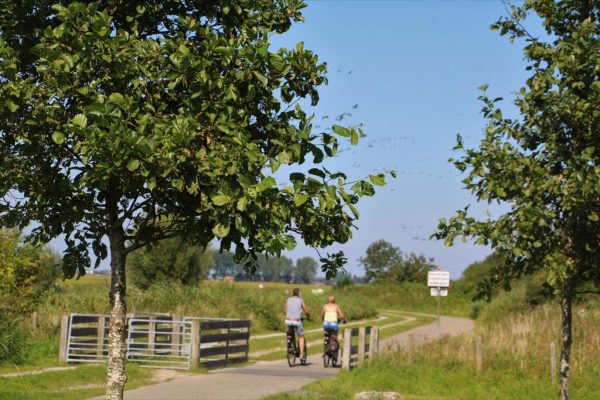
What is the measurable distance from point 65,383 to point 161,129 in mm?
11125

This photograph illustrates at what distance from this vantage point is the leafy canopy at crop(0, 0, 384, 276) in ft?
17.3

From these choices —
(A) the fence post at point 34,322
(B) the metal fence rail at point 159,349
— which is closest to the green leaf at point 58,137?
(B) the metal fence rail at point 159,349

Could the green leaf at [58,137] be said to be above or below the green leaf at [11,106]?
below

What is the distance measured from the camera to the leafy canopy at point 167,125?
5.26 metres

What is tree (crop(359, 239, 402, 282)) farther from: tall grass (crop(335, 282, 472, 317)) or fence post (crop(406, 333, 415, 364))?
fence post (crop(406, 333, 415, 364))

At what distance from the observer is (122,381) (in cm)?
629

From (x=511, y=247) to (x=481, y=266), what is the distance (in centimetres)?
7770

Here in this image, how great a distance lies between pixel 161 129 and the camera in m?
5.38

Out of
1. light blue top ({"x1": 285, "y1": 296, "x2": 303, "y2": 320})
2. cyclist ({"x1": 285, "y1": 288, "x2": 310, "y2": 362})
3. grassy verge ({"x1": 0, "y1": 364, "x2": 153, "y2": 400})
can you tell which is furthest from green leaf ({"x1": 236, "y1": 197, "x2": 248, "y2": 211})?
light blue top ({"x1": 285, "y1": 296, "x2": 303, "y2": 320})

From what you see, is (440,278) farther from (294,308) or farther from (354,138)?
(354,138)

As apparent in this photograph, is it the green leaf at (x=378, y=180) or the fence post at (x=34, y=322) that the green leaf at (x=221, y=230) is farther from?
the fence post at (x=34, y=322)

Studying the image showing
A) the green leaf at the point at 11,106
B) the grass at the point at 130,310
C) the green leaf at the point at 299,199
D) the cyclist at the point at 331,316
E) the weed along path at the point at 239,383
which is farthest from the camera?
the cyclist at the point at 331,316

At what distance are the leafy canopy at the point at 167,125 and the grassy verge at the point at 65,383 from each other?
768 cm

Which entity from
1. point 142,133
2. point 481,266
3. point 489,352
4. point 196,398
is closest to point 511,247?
point 142,133
